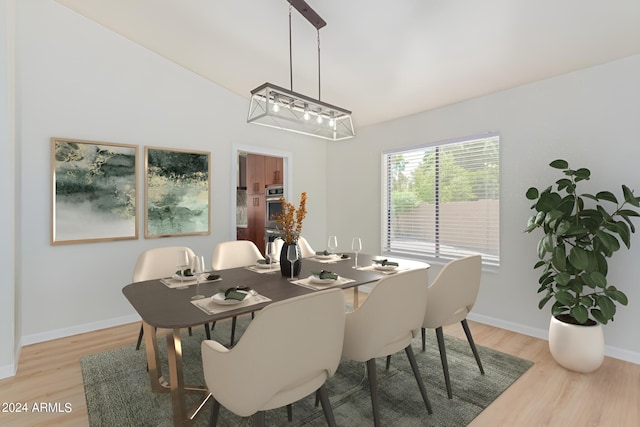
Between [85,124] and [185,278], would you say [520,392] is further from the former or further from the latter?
[85,124]

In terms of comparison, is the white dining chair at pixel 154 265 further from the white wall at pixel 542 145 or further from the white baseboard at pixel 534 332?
the white baseboard at pixel 534 332

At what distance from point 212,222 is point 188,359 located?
5.88 feet

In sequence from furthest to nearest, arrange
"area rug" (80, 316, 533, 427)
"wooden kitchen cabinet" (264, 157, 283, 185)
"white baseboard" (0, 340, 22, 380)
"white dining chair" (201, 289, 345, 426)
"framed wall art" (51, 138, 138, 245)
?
"wooden kitchen cabinet" (264, 157, 283, 185) < "framed wall art" (51, 138, 138, 245) < "white baseboard" (0, 340, 22, 380) < "area rug" (80, 316, 533, 427) < "white dining chair" (201, 289, 345, 426)

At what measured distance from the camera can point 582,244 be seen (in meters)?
2.54

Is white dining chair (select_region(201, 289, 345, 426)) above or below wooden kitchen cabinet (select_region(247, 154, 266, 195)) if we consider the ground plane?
below

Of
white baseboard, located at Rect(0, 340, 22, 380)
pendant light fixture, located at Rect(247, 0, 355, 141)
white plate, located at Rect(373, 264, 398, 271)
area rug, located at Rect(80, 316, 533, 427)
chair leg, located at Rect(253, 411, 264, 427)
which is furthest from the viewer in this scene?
white plate, located at Rect(373, 264, 398, 271)

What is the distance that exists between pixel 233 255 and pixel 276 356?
6.91 ft

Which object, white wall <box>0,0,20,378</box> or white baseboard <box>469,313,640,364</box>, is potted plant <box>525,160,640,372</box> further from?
white wall <box>0,0,20,378</box>

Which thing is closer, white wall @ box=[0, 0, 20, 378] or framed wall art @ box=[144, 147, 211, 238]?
white wall @ box=[0, 0, 20, 378]

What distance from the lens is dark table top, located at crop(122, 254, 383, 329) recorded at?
1.49 metres

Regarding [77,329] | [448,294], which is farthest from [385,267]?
[77,329]

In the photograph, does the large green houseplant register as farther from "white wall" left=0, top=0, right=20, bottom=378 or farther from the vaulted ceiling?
"white wall" left=0, top=0, right=20, bottom=378

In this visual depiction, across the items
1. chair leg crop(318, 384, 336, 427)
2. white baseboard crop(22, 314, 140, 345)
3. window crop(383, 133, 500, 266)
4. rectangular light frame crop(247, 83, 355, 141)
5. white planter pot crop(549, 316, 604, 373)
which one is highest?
rectangular light frame crop(247, 83, 355, 141)

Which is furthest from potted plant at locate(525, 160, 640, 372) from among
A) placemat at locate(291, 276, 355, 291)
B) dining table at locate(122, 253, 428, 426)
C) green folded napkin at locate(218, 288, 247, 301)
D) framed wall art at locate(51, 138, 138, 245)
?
framed wall art at locate(51, 138, 138, 245)
